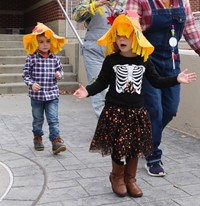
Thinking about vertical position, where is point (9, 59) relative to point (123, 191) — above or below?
above

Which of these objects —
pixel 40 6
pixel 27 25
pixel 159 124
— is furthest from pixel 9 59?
pixel 159 124

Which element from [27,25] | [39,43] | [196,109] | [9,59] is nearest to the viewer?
[39,43]

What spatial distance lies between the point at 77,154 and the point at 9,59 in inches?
234

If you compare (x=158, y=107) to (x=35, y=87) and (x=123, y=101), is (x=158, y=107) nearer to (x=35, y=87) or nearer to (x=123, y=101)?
(x=123, y=101)

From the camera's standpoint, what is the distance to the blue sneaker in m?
4.25

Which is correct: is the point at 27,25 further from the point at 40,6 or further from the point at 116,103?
the point at 116,103

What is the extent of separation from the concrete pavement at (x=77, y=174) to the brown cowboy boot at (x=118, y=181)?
6 centimetres

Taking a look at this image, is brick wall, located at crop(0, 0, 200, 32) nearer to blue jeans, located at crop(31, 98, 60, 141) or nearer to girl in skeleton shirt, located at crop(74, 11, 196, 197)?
blue jeans, located at crop(31, 98, 60, 141)

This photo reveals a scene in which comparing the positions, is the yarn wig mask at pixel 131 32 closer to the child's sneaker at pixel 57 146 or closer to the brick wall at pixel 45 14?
the child's sneaker at pixel 57 146

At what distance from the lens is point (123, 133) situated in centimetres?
360

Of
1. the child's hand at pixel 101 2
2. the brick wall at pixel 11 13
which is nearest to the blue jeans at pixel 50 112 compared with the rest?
the child's hand at pixel 101 2

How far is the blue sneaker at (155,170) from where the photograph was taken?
13.9 ft

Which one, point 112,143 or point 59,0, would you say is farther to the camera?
point 59,0

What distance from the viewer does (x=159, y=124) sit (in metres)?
4.24
